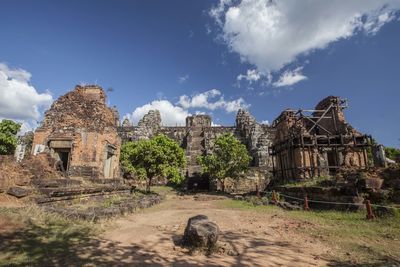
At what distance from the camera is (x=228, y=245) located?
612 centimetres

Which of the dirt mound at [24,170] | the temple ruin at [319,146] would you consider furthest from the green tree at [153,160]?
the temple ruin at [319,146]

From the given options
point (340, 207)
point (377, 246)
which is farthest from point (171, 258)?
point (340, 207)

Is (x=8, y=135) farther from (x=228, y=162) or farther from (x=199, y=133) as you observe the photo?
(x=228, y=162)

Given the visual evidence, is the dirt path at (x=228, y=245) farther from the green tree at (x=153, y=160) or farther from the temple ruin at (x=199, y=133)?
the temple ruin at (x=199, y=133)

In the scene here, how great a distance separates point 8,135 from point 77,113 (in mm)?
23850

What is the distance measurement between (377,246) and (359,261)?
5.15 ft

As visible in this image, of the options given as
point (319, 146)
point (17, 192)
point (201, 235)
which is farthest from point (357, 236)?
point (319, 146)

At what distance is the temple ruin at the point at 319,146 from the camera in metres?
19.1

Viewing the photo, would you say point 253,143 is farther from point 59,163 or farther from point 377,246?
point 377,246

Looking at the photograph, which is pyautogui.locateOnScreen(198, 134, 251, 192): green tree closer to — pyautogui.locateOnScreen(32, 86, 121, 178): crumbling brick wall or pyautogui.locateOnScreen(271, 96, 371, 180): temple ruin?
pyautogui.locateOnScreen(271, 96, 371, 180): temple ruin

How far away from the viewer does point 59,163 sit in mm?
13914

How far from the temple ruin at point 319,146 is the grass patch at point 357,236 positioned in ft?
27.9

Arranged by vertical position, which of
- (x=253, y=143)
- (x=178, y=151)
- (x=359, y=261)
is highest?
(x=253, y=143)

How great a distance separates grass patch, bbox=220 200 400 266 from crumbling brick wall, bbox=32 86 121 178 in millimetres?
10945
